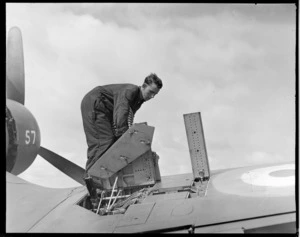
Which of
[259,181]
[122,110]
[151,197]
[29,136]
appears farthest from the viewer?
[29,136]

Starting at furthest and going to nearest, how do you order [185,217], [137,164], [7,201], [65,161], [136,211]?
[65,161] → [137,164] → [7,201] → [136,211] → [185,217]

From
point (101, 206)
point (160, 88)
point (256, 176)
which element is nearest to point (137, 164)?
point (101, 206)

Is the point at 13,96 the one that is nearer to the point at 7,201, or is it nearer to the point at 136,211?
the point at 7,201

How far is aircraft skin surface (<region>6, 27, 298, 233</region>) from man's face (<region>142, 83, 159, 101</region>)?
0.41m

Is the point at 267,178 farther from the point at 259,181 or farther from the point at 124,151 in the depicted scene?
the point at 124,151

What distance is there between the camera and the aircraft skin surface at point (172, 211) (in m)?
3.09

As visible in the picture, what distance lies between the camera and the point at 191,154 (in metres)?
4.58

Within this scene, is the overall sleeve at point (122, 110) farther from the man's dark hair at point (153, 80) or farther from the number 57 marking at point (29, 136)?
the number 57 marking at point (29, 136)

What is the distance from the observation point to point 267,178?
3.84 meters

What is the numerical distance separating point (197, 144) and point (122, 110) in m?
0.94

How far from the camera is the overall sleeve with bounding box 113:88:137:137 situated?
14.4ft

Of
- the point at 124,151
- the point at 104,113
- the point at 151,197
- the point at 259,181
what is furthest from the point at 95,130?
the point at 259,181

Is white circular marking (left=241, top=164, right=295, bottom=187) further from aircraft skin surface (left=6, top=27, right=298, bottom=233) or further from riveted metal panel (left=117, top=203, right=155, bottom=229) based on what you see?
riveted metal panel (left=117, top=203, right=155, bottom=229)

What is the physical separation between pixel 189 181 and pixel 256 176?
832mm
